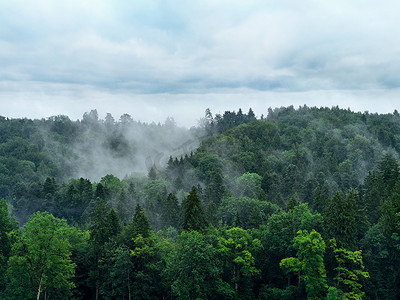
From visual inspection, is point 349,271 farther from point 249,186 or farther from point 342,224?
point 249,186

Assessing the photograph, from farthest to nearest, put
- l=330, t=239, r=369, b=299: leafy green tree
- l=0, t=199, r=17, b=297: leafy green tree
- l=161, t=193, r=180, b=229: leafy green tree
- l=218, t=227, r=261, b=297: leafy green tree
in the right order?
1. l=161, t=193, r=180, b=229: leafy green tree
2. l=218, t=227, r=261, b=297: leafy green tree
3. l=0, t=199, r=17, b=297: leafy green tree
4. l=330, t=239, r=369, b=299: leafy green tree

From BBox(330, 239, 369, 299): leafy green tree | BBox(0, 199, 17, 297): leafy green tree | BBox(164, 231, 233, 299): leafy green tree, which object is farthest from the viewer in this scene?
BBox(0, 199, 17, 297): leafy green tree

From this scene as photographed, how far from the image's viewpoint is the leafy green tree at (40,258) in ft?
164

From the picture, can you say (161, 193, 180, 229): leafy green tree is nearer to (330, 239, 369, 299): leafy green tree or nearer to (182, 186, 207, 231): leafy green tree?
(182, 186, 207, 231): leafy green tree

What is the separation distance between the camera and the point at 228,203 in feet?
296

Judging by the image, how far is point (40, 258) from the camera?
5047 centimetres

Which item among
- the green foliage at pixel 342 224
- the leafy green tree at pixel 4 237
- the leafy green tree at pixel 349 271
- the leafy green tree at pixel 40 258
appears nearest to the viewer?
the leafy green tree at pixel 40 258

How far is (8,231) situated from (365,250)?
5096 cm

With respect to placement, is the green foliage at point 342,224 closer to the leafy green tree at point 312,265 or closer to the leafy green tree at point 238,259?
the leafy green tree at point 312,265

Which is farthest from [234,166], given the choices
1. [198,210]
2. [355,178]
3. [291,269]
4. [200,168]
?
[291,269]

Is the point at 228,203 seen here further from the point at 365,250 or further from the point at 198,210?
the point at 365,250

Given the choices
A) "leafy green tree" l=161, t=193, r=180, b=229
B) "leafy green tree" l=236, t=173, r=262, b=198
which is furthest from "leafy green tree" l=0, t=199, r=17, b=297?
"leafy green tree" l=236, t=173, r=262, b=198

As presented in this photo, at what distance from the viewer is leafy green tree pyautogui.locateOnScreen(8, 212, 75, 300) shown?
164 ft

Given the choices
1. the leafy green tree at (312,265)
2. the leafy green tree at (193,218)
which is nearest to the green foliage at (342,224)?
the leafy green tree at (312,265)
